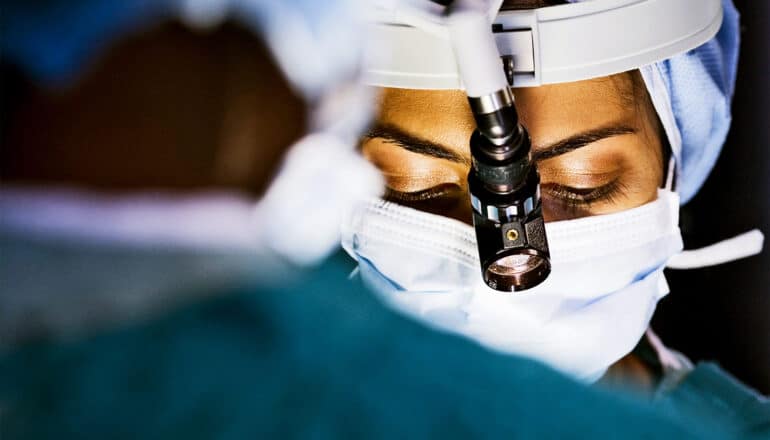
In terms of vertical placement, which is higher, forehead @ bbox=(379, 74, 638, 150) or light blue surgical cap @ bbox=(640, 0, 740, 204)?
forehead @ bbox=(379, 74, 638, 150)

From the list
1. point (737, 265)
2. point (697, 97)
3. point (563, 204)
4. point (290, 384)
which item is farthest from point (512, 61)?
point (737, 265)

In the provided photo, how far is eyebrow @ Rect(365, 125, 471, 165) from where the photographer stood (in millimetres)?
1059

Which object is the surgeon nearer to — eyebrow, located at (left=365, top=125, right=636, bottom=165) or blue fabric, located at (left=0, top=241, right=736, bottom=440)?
eyebrow, located at (left=365, top=125, right=636, bottom=165)

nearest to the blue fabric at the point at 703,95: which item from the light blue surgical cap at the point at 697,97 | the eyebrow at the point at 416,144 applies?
the light blue surgical cap at the point at 697,97

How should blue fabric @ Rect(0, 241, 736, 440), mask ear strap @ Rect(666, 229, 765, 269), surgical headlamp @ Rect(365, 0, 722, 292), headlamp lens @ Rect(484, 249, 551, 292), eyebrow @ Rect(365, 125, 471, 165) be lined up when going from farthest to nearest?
1. mask ear strap @ Rect(666, 229, 765, 269)
2. eyebrow @ Rect(365, 125, 471, 165)
3. headlamp lens @ Rect(484, 249, 551, 292)
4. surgical headlamp @ Rect(365, 0, 722, 292)
5. blue fabric @ Rect(0, 241, 736, 440)

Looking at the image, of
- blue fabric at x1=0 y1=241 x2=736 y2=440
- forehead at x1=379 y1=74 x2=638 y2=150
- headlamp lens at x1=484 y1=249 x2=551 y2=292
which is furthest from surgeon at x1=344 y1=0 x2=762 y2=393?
blue fabric at x1=0 y1=241 x2=736 y2=440

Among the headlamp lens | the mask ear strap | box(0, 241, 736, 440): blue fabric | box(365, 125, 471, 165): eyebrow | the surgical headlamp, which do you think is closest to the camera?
box(0, 241, 736, 440): blue fabric

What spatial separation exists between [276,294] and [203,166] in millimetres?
1311

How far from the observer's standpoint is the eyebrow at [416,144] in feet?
3.47

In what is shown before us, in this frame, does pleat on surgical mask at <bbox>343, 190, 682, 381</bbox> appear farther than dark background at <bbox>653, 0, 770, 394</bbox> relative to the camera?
No

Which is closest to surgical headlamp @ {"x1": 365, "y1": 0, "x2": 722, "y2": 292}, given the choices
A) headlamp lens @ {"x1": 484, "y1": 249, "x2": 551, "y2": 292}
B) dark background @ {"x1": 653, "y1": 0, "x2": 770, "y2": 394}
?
headlamp lens @ {"x1": 484, "y1": 249, "x2": 551, "y2": 292}

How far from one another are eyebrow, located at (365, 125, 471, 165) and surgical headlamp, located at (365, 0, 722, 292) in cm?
9

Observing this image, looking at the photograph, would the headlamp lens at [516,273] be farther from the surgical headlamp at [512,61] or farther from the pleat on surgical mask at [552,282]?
the pleat on surgical mask at [552,282]

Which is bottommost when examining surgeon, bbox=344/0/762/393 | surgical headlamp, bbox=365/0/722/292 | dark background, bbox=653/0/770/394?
dark background, bbox=653/0/770/394
